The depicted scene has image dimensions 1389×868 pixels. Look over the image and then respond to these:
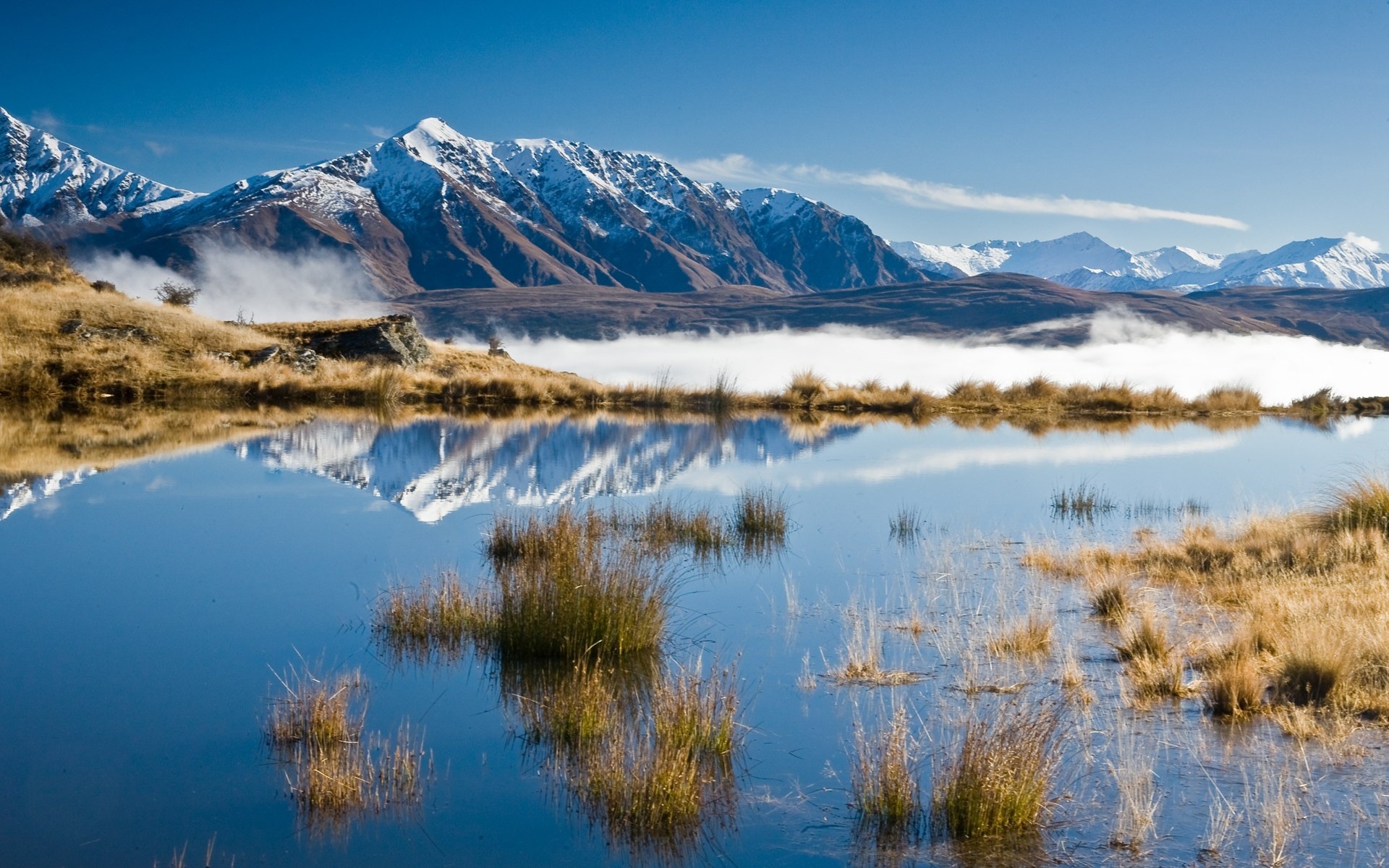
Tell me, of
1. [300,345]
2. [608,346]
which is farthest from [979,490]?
[608,346]

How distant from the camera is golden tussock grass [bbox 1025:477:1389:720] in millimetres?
5496

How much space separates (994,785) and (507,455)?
43.1 feet

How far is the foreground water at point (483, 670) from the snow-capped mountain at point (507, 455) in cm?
13

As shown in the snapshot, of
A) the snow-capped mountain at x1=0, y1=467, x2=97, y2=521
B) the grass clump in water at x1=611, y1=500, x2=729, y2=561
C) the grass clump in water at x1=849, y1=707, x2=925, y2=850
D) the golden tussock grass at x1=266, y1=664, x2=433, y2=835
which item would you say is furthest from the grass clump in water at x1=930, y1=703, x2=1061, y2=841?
the snow-capped mountain at x1=0, y1=467, x2=97, y2=521

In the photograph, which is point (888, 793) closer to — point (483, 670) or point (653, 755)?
point (653, 755)

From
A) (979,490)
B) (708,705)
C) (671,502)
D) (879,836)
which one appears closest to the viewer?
(879,836)

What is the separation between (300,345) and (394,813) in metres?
31.0

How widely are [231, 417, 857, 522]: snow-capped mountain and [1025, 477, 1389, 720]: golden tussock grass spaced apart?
240 inches

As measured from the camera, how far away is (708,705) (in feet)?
16.0

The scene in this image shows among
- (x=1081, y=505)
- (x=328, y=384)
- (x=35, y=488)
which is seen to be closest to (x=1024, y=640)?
(x=1081, y=505)

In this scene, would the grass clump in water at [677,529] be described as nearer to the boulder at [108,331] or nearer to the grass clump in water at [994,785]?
the grass clump in water at [994,785]

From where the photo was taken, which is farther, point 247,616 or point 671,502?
point 671,502

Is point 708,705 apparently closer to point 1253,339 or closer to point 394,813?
point 394,813

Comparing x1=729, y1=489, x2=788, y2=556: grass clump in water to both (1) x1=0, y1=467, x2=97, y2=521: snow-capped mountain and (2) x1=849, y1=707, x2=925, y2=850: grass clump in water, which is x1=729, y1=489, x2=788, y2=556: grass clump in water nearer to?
(2) x1=849, y1=707, x2=925, y2=850: grass clump in water
